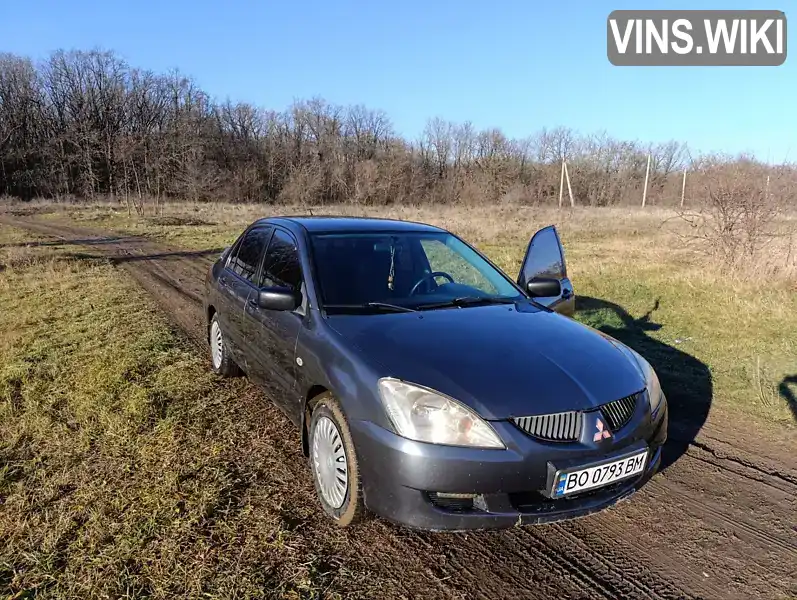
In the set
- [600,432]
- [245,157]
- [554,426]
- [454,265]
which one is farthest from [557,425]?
[245,157]

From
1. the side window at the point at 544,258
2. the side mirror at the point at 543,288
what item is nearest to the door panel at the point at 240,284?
the side mirror at the point at 543,288

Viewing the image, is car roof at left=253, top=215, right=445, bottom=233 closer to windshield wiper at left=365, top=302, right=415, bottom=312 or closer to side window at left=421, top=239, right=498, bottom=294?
side window at left=421, top=239, right=498, bottom=294

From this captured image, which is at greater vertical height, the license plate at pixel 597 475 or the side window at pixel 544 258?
the side window at pixel 544 258

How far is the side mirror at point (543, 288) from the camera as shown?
398cm

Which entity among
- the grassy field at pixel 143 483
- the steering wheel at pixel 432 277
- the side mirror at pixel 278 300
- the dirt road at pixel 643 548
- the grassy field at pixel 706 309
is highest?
the steering wheel at pixel 432 277

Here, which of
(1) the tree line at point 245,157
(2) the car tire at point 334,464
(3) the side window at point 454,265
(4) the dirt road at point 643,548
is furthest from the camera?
(1) the tree line at point 245,157

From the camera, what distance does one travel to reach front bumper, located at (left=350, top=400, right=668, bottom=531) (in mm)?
2348

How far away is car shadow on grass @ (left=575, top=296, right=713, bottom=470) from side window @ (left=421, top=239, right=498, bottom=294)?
1.74m

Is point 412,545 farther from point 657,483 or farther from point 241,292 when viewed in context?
point 241,292

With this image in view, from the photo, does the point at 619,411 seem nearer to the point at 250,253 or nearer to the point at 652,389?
the point at 652,389

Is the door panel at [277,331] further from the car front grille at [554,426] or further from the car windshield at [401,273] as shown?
the car front grille at [554,426]

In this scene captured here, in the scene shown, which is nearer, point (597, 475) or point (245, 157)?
point (597, 475)

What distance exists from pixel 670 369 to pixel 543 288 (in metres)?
2.50

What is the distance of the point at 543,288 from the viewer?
3.98m
